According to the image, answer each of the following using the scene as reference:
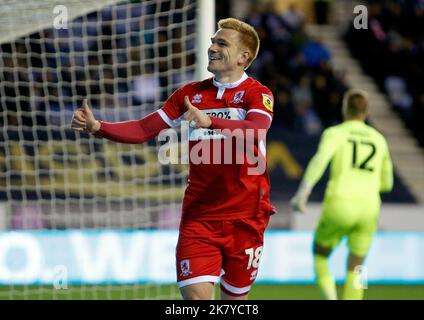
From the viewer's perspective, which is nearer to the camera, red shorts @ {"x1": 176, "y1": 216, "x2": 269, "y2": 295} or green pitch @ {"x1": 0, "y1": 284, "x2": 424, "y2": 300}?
red shorts @ {"x1": 176, "y1": 216, "x2": 269, "y2": 295}

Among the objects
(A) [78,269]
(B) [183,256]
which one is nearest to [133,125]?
(B) [183,256]

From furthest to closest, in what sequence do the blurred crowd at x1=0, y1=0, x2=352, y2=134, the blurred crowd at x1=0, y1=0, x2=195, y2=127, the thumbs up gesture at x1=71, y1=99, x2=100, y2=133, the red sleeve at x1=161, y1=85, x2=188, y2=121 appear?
the blurred crowd at x1=0, y1=0, x2=352, y2=134 < the blurred crowd at x1=0, y1=0, x2=195, y2=127 < the red sleeve at x1=161, y1=85, x2=188, y2=121 < the thumbs up gesture at x1=71, y1=99, x2=100, y2=133

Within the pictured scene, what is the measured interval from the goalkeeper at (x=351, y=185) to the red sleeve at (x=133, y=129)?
268 cm

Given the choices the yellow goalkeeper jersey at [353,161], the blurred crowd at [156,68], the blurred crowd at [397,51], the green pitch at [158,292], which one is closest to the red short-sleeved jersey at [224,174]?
the yellow goalkeeper jersey at [353,161]

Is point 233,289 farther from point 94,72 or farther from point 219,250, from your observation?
point 94,72

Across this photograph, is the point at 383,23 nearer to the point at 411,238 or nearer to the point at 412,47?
the point at 412,47

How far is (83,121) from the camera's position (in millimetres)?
5613

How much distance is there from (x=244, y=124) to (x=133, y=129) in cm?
72

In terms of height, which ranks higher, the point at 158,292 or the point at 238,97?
the point at 238,97

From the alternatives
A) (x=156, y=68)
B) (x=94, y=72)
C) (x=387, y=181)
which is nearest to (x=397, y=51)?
(x=156, y=68)

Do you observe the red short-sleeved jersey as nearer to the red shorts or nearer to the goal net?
the red shorts

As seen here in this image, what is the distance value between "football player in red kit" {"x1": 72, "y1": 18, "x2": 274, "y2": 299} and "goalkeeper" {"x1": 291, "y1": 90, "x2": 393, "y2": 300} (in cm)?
260

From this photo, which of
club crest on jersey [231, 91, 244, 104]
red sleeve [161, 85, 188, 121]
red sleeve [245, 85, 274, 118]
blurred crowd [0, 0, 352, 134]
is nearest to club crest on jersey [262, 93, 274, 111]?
red sleeve [245, 85, 274, 118]

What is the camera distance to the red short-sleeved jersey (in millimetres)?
5754
